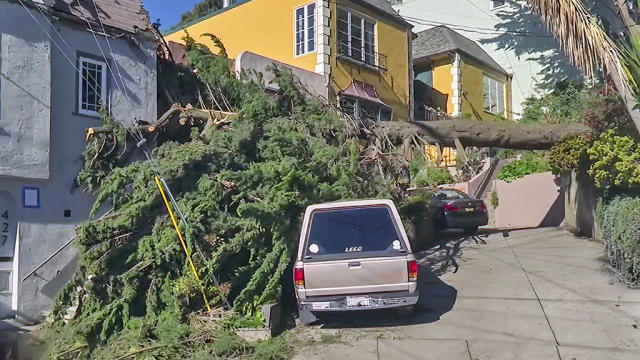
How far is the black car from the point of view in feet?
54.2

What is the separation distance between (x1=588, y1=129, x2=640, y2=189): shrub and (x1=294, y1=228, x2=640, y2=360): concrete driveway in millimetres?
1650

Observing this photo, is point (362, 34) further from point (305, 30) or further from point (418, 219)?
point (418, 219)

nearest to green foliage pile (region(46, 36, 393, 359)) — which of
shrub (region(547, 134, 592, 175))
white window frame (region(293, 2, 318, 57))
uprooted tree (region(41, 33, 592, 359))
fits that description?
uprooted tree (region(41, 33, 592, 359))

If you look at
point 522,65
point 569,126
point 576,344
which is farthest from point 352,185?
point 522,65

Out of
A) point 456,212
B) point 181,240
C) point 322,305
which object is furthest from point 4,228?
point 456,212

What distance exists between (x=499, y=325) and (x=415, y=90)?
18778mm

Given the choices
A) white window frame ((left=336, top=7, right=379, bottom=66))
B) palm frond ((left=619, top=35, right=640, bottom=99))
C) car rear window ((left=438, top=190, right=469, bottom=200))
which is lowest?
car rear window ((left=438, top=190, right=469, bottom=200))

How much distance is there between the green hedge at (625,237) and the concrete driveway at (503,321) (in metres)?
0.31

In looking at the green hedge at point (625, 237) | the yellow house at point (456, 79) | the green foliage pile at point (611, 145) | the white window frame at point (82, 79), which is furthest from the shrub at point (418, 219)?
the yellow house at point (456, 79)

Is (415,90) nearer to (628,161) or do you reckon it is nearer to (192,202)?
(628,161)

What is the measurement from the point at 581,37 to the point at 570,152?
4.51m

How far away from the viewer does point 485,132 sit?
15.5 metres

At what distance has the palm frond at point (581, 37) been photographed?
1060 cm

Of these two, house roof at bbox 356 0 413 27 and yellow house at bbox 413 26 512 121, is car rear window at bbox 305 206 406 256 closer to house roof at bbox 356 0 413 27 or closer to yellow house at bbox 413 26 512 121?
house roof at bbox 356 0 413 27
